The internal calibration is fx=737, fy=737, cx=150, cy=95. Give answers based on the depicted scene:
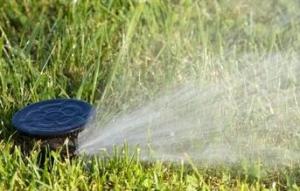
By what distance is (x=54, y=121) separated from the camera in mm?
2811

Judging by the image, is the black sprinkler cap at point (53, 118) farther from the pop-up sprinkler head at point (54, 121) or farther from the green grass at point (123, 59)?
the green grass at point (123, 59)

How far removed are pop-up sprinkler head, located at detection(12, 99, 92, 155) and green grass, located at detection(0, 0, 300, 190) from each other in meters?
0.06

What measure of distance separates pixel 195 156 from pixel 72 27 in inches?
48.3

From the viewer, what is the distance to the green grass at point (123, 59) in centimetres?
281

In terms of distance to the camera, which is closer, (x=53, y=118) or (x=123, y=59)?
(x=53, y=118)

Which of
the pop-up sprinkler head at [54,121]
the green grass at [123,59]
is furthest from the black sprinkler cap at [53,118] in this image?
the green grass at [123,59]

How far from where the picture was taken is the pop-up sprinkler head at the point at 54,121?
8.97ft

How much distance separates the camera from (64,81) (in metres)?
3.48

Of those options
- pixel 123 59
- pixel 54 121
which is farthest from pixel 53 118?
pixel 123 59

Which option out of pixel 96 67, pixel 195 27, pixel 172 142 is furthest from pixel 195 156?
pixel 195 27

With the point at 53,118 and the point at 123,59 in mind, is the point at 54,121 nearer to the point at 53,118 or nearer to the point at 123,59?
the point at 53,118

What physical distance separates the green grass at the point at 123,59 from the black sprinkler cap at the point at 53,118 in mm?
108

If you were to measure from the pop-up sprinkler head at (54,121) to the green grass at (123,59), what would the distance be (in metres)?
0.06

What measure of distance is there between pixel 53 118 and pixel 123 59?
92 cm
